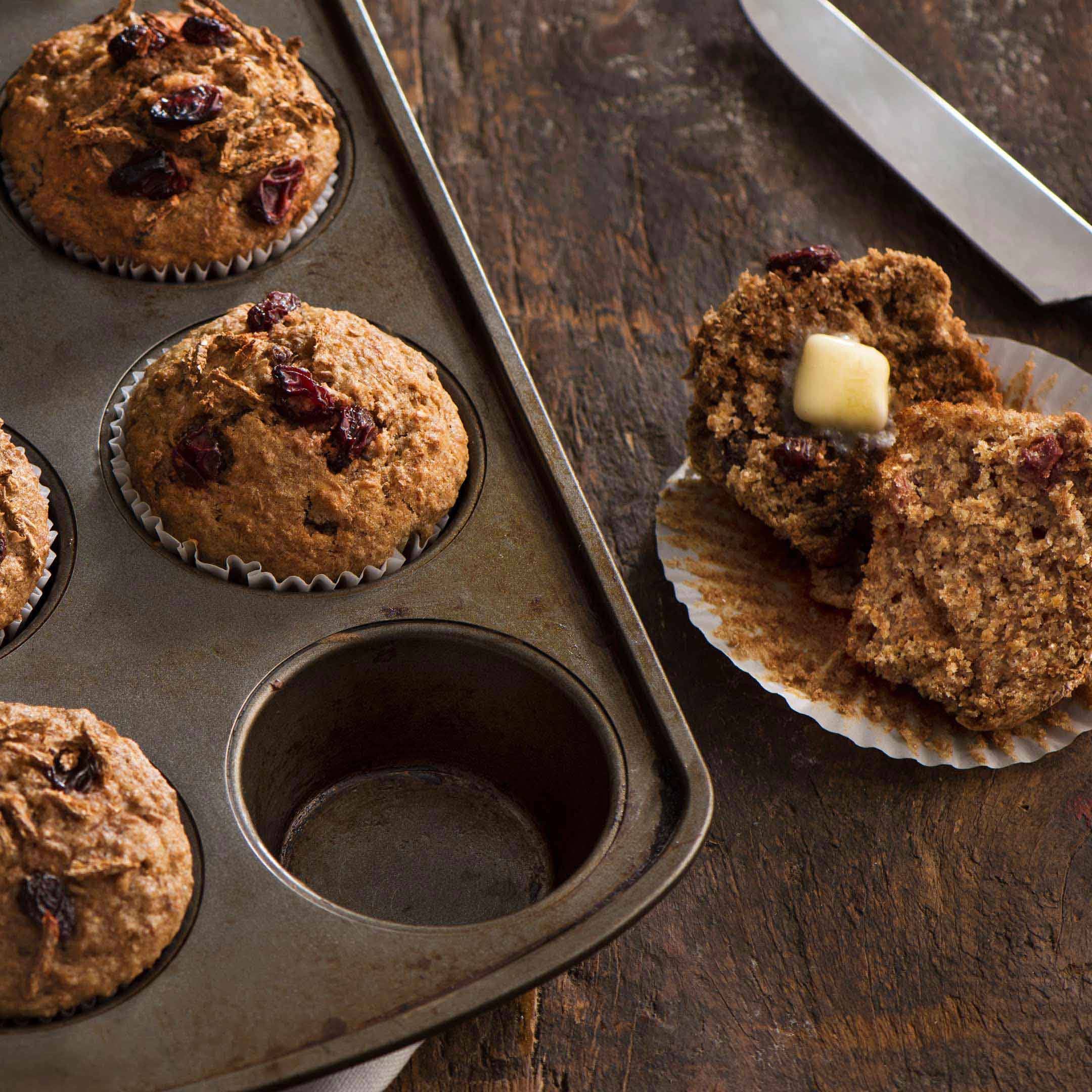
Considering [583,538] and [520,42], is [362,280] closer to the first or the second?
[583,538]

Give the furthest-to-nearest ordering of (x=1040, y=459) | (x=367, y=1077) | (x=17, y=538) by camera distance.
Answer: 1. (x=1040, y=459)
2. (x=17, y=538)
3. (x=367, y=1077)

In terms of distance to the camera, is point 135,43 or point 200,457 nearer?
point 200,457

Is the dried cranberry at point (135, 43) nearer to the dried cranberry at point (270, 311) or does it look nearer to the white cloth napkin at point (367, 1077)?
the dried cranberry at point (270, 311)

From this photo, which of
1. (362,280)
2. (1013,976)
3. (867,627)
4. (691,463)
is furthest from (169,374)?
(1013,976)

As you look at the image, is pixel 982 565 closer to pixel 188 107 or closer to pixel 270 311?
pixel 270 311

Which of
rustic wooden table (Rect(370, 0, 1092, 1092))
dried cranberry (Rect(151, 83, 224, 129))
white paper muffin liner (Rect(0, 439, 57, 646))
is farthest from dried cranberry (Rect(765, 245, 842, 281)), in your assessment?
white paper muffin liner (Rect(0, 439, 57, 646))

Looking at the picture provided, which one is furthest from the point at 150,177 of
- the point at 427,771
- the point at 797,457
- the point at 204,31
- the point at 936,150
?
the point at 936,150

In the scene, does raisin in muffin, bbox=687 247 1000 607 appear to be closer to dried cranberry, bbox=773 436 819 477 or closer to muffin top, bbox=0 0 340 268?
dried cranberry, bbox=773 436 819 477
